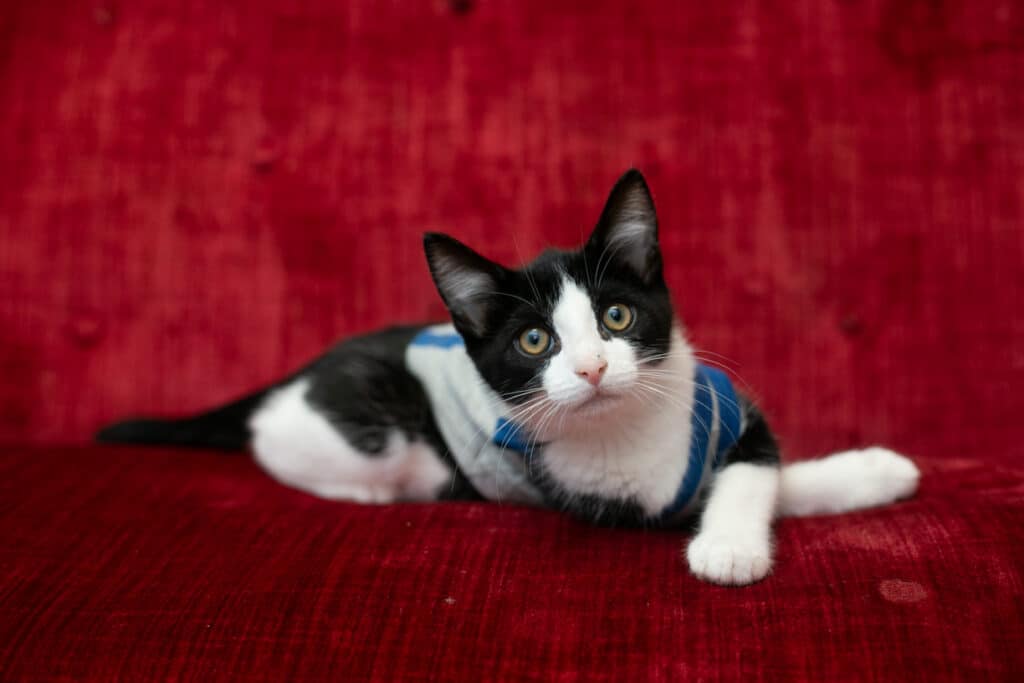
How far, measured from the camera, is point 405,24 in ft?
4.81

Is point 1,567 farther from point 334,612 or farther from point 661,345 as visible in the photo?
point 661,345

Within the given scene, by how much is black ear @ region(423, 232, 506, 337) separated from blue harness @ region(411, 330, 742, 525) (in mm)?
129

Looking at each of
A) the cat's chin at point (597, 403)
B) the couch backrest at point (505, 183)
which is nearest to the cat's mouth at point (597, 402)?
the cat's chin at point (597, 403)

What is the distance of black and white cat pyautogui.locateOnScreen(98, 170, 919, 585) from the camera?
94 cm

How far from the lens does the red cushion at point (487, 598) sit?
750 mm

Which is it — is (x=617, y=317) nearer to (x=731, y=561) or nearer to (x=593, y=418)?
(x=593, y=418)

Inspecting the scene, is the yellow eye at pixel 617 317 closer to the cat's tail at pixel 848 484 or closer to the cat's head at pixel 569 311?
the cat's head at pixel 569 311

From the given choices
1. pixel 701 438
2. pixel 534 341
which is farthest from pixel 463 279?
pixel 701 438

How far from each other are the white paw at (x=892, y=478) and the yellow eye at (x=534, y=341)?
436 mm

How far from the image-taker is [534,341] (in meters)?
0.97

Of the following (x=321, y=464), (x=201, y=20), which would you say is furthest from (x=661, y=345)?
(x=201, y=20)

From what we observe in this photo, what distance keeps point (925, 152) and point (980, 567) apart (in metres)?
0.76

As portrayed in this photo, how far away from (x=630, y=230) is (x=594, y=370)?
195 millimetres

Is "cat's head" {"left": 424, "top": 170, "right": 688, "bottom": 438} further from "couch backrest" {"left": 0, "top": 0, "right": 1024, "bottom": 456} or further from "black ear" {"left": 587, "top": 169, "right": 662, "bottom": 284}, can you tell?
"couch backrest" {"left": 0, "top": 0, "right": 1024, "bottom": 456}
